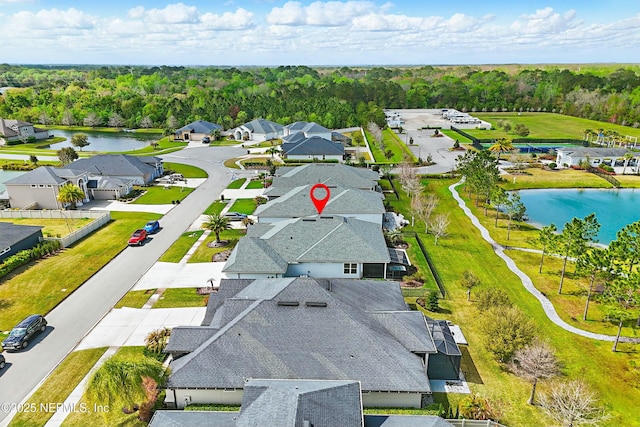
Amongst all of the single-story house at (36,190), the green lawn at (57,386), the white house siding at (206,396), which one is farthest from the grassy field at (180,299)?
the single-story house at (36,190)

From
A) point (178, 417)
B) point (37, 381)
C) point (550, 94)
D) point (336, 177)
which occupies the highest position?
point (550, 94)

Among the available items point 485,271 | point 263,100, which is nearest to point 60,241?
point 485,271

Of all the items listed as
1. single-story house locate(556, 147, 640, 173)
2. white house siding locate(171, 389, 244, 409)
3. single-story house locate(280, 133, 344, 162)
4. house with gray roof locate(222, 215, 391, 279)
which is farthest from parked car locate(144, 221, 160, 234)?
single-story house locate(556, 147, 640, 173)

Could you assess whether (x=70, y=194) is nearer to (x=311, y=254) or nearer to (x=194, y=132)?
(x=311, y=254)

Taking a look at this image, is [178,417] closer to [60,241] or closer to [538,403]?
[538,403]

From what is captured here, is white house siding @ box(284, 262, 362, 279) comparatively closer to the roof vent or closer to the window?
the window
